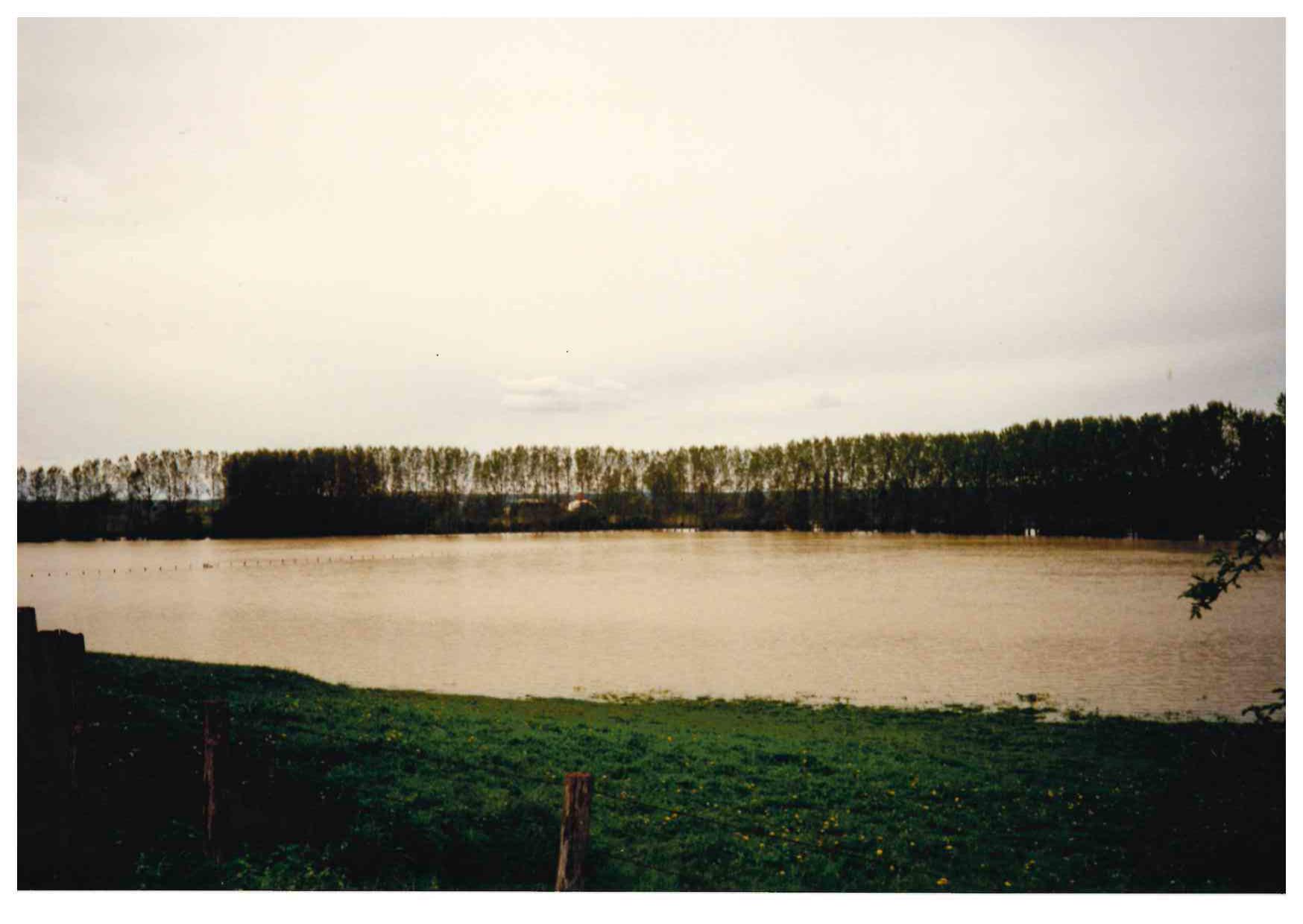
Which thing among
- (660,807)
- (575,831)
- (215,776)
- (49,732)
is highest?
(49,732)

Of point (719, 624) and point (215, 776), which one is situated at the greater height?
point (215, 776)

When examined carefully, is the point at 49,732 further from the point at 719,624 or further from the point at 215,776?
the point at 719,624

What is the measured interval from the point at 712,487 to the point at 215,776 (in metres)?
93.3

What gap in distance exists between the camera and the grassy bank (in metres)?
5.78

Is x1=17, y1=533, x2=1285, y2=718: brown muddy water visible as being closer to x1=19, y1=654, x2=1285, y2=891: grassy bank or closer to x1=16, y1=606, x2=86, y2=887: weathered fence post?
x1=19, y1=654, x2=1285, y2=891: grassy bank

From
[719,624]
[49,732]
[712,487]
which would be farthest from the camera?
[712,487]

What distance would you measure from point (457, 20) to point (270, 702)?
7.49m

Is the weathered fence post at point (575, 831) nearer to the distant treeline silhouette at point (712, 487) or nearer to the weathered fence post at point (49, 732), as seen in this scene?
the weathered fence post at point (49, 732)

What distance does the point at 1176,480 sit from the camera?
4584cm

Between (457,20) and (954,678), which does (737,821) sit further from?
(954,678)

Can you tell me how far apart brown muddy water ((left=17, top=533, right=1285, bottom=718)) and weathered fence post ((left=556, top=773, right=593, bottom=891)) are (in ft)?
28.7

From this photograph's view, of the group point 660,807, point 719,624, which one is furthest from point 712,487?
point 660,807

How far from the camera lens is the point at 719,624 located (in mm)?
22312

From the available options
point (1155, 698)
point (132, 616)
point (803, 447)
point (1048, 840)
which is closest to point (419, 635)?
point (132, 616)
